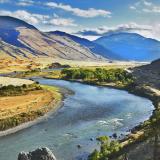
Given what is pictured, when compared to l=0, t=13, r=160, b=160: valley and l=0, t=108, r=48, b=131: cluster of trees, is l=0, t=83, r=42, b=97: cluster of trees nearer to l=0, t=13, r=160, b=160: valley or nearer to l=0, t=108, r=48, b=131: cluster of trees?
l=0, t=13, r=160, b=160: valley

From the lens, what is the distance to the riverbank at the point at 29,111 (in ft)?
329

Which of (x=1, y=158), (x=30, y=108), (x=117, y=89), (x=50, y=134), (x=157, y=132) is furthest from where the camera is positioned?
(x=117, y=89)

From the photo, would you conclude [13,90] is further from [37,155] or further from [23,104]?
[37,155]

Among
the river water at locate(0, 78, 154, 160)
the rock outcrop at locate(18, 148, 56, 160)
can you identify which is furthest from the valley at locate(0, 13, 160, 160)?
the rock outcrop at locate(18, 148, 56, 160)

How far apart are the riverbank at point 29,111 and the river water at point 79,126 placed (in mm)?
2395

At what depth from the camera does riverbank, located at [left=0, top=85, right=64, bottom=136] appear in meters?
100

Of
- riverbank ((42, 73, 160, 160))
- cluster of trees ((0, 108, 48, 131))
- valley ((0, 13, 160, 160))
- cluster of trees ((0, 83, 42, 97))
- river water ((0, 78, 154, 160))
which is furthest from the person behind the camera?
cluster of trees ((0, 83, 42, 97))

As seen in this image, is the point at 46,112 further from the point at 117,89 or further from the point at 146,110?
the point at 117,89

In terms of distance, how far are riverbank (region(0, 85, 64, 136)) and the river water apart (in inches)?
94.3

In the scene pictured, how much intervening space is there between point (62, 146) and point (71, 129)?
17.9 meters

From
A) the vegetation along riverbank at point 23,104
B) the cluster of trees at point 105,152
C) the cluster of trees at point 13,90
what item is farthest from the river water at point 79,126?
the cluster of trees at point 13,90

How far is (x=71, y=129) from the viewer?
9912 centimetres

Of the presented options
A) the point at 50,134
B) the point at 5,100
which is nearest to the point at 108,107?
Answer: the point at 5,100

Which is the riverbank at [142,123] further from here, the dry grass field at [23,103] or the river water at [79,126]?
the dry grass field at [23,103]
